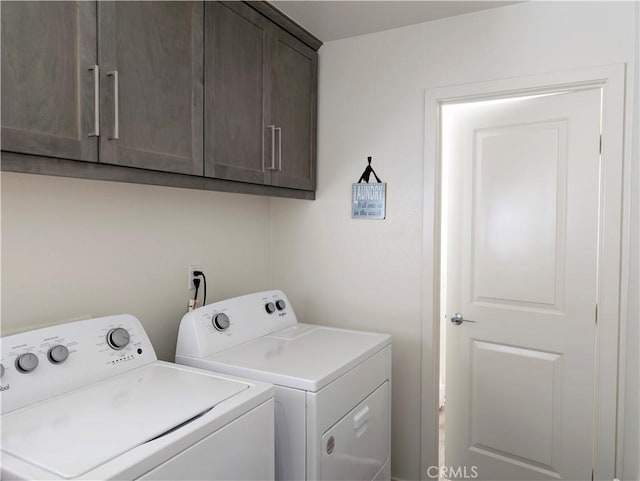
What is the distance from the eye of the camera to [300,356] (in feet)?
5.52

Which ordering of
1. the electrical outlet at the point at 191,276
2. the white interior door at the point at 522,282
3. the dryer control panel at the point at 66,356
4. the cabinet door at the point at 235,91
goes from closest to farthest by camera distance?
the dryer control panel at the point at 66,356 < the cabinet door at the point at 235,91 < the white interior door at the point at 522,282 < the electrical outlet at the point at 191,276

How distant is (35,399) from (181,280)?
86cm

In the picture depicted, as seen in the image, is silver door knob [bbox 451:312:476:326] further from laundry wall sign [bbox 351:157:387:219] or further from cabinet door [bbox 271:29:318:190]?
cabinet door [bbox 271:29:318:190]

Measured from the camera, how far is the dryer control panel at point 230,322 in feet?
5.54

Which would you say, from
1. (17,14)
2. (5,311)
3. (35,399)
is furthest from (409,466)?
(17,14)

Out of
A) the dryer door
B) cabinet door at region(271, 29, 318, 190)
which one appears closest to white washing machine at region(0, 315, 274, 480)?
the dryer door

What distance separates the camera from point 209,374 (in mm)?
1457

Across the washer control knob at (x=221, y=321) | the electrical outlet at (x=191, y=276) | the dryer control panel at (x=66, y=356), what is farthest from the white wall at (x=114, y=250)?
the washer control knob at (x=221, y=321)

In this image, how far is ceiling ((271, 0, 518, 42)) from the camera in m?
1.98

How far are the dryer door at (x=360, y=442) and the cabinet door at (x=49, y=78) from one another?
118cm

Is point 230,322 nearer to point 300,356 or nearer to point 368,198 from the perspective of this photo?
point 300,356

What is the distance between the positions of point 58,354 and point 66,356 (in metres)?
0.02

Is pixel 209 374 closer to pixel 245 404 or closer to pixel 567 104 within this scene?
pixel 245 404

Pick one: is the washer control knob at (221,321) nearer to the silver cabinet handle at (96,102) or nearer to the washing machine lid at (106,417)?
the washing machine lid at (106,417)
